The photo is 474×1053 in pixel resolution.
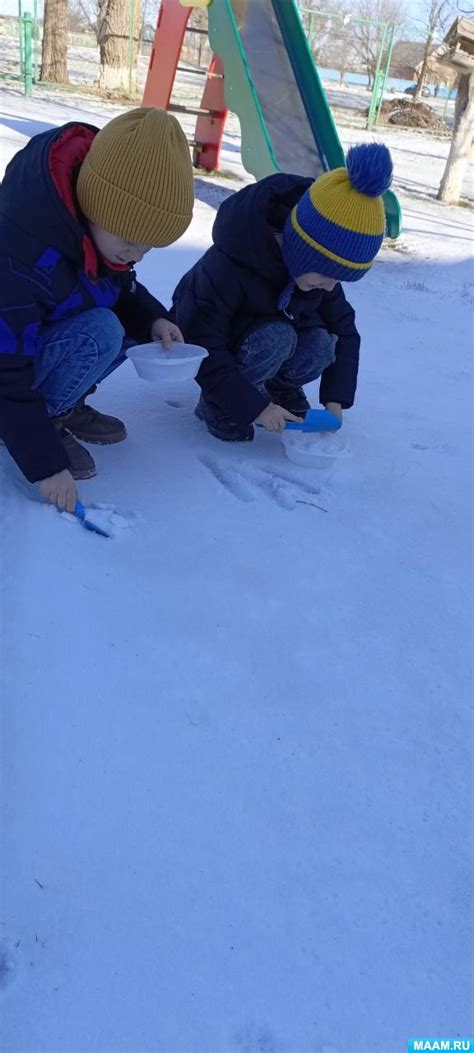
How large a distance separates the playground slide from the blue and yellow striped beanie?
2.51 meters

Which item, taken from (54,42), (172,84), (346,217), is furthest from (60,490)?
(54,42)

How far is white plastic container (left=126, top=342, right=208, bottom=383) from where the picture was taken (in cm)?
137

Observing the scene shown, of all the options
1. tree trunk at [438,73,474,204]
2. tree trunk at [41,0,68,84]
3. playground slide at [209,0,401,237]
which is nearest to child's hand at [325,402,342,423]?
playground slide at [209,0,401,237]

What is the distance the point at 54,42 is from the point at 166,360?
30.9ft

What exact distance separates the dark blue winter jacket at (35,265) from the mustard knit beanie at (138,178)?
0.04m

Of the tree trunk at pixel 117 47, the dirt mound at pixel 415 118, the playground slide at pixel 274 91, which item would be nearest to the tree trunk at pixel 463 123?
the playground slide at pixel 274 91

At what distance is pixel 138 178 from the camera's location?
3.61 feet

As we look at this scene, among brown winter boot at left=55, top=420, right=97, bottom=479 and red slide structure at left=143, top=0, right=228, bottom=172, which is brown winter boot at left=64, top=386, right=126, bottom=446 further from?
red slide structure at left=143, top=0, right=228, bottom=172

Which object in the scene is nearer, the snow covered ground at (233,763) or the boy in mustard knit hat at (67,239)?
the snow covered ground at (233,763)

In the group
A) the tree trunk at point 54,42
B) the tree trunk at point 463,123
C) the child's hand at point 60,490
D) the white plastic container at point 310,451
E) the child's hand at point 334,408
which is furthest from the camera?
the tree trunk at point 54,42

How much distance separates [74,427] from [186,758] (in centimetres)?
82

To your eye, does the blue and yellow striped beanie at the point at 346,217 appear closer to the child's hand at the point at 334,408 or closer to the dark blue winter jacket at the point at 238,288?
the dark blue winter jacket at the point at 238,288

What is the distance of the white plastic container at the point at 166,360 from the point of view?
1.37 m

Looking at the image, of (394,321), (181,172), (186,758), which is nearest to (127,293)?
(181,172)
